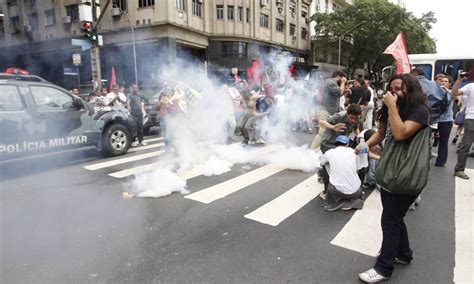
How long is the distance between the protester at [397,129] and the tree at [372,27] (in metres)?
30.1

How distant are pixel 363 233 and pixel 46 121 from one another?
18.2ft

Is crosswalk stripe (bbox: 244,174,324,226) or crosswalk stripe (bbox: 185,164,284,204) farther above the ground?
crosswalk stripe (bbox: 185,164,284,204)

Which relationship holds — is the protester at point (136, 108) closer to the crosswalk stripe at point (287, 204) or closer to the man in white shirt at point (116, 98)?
the man in white shirt at point (116, 98)

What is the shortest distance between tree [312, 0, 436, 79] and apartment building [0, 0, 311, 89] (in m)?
4.14

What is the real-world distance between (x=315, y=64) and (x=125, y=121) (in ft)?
110

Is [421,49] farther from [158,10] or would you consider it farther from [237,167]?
[237,167]

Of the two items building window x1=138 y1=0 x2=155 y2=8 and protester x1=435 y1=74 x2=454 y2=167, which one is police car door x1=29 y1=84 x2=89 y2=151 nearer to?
protester x1=435 y1=74 x2=454 y2=167

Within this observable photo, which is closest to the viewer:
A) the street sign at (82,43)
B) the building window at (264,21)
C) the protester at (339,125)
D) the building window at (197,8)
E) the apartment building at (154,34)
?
the apartment building at (154,34)

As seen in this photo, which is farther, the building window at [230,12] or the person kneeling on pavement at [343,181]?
the building window at [230,12]

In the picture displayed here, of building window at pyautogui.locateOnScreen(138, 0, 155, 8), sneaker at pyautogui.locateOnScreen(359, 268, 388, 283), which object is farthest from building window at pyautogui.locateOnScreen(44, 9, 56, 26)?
building window at pyautogui.locateOnScreen(138, 0, 155, 8)

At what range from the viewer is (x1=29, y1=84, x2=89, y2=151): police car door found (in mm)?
5895

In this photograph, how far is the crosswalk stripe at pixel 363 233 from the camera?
309 cm

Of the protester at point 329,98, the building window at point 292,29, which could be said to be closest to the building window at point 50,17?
the protester at point 329,98

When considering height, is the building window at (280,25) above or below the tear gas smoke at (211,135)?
above
